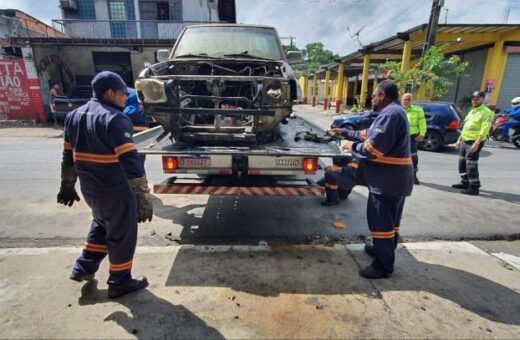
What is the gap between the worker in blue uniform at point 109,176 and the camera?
232 centimetres

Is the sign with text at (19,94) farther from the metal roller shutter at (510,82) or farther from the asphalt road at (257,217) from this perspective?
the metal roller shutter at (510,82)

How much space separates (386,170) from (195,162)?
1.84 m

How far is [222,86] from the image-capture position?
3779 mm

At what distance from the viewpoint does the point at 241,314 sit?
240cm

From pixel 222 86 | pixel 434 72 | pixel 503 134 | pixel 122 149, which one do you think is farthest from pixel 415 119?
pixel 434 72

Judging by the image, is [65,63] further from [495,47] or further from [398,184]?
[495,47]

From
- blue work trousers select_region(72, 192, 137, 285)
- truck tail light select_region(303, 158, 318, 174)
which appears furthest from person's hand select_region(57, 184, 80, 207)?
truck tail light select_region(303, 158, 318, 174)

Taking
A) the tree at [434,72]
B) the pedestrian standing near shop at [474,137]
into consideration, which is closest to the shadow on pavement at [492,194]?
the pedestrian standing near shop at [474,137]

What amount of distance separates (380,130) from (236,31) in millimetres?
3340

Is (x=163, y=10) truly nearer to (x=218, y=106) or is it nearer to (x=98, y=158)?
(x=218, y=106)

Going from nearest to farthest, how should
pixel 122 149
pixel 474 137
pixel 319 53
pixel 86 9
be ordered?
pixel 122 149 < pixel 474 137 < pixel 86 9 < pixel 319 53

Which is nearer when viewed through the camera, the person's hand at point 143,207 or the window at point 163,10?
the person's hand at point 143,207

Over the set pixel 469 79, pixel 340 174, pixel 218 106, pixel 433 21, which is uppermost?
pixel 433 21

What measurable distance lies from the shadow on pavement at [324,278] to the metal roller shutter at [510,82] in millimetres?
16571
